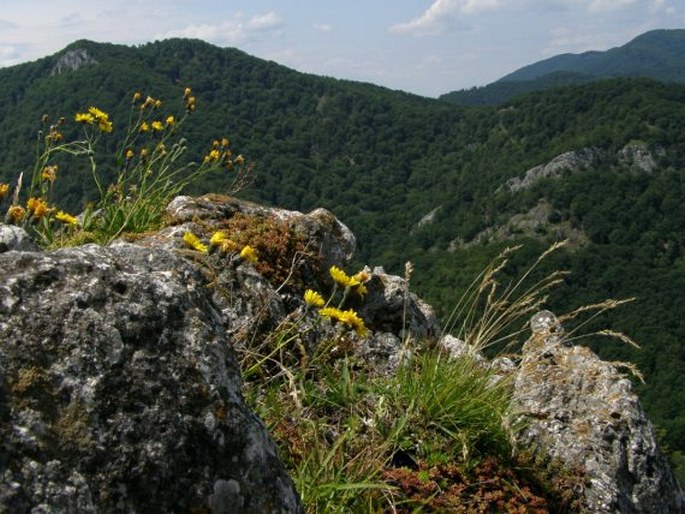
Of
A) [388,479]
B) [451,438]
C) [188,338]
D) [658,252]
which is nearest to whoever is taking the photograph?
[188,338]

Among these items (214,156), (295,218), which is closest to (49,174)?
(214,156)

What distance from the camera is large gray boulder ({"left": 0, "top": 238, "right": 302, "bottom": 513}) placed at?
190 cm

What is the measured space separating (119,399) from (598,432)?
3401 mm

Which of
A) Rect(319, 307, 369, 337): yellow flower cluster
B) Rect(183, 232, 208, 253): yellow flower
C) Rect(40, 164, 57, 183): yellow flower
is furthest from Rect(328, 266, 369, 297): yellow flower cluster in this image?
Rect(40, 164, 57, 183): yellow flower

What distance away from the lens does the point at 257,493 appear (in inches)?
91.0

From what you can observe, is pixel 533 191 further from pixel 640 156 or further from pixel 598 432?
pixel 598 432

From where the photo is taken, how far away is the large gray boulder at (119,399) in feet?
6.24

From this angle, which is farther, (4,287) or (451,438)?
(451,438)

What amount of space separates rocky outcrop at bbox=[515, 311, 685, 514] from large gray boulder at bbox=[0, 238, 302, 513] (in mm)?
2350

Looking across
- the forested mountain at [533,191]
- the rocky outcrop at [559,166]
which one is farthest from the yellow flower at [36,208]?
the rocky outcrop at [559,166]

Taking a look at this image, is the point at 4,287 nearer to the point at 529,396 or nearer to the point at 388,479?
the point at 388,479

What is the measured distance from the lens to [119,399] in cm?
209

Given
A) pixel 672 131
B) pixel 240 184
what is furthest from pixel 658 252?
pixel 240 184

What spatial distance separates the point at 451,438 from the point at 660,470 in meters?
1.73
